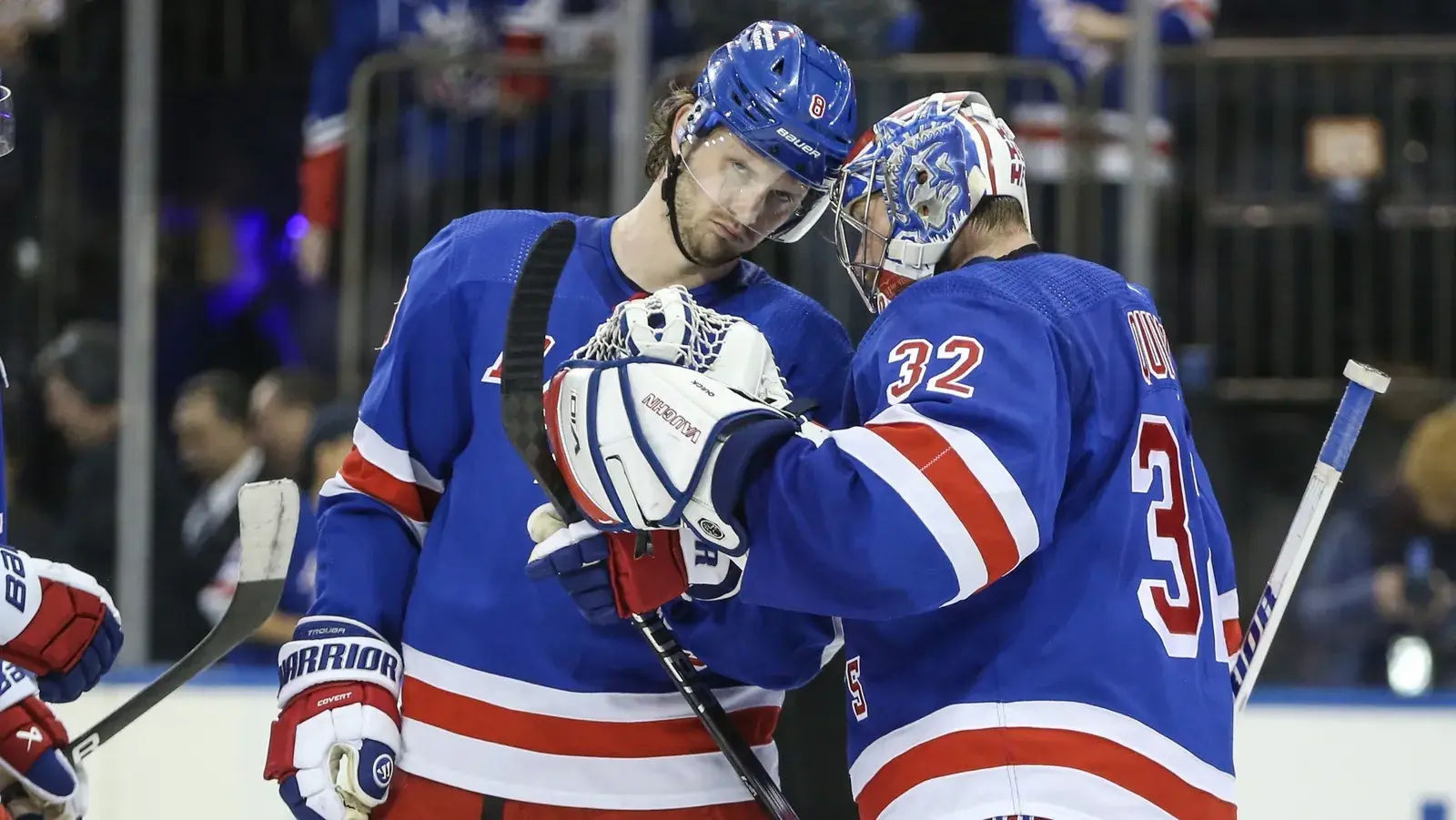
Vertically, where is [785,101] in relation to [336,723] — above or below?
above

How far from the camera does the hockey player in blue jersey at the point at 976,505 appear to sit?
5.32 feet

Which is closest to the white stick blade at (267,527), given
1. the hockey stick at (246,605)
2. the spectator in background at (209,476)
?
the hockey stick at (246,605)

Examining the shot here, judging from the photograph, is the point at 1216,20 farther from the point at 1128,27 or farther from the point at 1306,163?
the point at 1128,27

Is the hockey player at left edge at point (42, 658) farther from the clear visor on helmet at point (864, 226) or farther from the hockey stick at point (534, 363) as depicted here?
the clear visor on helmet at point (864, 226)

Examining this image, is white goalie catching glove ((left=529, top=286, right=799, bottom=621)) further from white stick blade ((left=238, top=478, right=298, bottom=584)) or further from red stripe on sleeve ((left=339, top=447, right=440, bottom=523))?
white stick blade ((left=238, top=478, right=298, bottom=584))

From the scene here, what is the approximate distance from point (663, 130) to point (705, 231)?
0.67ft

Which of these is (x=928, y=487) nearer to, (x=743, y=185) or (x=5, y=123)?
(x=743, y=185)

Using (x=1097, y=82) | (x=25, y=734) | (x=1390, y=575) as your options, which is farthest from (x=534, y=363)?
(x=1097, y=82)

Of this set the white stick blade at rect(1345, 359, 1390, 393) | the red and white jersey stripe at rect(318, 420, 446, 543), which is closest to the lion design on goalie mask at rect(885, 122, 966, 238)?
the white stick blade at rect(1345, 359, 1390, 393)

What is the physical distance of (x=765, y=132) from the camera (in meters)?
2.01

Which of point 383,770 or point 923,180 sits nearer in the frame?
point 923,180

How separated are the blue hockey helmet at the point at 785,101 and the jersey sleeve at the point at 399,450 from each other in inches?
14.4

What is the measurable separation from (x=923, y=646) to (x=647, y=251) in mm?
613

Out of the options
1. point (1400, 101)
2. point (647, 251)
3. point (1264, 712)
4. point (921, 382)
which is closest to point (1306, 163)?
point (1400, 101)
